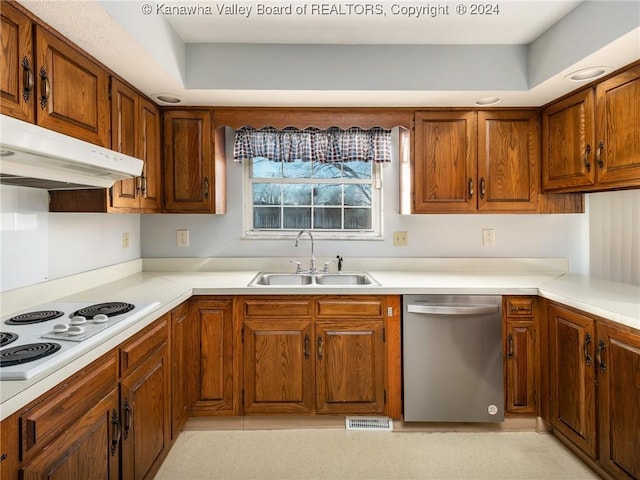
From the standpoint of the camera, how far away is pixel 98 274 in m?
2.27

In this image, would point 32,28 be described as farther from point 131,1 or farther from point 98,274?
point 98,274

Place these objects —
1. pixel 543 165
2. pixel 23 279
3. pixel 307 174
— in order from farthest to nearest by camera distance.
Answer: pixel 307 174
pixel 543 165
pixel 23 279

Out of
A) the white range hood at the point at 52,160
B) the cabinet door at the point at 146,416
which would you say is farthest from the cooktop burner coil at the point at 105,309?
the white range hood at the point at 52,160

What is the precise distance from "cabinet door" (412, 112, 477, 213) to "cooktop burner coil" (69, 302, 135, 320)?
6.03ft

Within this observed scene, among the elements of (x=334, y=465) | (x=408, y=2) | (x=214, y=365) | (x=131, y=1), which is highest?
(x=408, y=2)

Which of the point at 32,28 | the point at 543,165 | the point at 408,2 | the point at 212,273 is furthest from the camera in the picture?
the point at 212,273

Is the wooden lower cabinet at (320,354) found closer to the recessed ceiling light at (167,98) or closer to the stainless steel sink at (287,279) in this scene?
the stainless steel sink at (287,279)

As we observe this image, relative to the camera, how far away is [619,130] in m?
1.94

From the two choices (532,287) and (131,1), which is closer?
(131,1)

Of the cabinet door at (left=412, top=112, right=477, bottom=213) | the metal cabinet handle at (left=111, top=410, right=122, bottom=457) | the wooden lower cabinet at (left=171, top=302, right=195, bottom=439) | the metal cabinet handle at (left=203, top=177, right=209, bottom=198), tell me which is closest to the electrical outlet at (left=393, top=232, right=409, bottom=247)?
the cabinet door at (left=412, top=112, right=477, bottom=213)

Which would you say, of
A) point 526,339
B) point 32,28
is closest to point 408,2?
point 32,28

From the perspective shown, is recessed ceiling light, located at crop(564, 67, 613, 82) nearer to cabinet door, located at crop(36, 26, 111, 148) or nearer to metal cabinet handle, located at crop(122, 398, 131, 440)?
cabinet door, located at crop(36, 26, 111, 148)

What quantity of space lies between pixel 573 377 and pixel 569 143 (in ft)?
4.44

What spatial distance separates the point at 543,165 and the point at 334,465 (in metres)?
2.26
